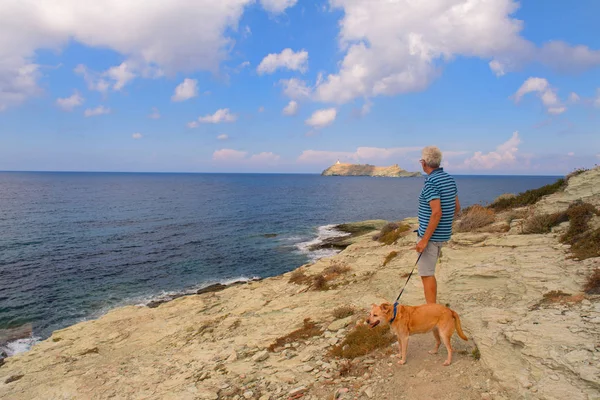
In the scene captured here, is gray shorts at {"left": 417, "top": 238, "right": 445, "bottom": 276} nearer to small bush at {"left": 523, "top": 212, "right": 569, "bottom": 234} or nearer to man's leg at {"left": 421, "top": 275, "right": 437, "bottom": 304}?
man's leg at {"left": 421, "top": 275, "right": 437, "bottom": 304}

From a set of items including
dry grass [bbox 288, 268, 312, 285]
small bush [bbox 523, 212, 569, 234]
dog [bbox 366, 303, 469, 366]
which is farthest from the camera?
dry grass [bbox 288, 268, 312, 285]

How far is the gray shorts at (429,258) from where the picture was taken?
6.31 meters

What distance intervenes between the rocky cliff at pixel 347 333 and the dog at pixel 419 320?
1.85 feet

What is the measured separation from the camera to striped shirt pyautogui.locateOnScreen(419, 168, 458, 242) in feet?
19.8

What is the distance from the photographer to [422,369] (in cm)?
591

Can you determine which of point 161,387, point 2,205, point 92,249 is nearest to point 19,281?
point 92,249

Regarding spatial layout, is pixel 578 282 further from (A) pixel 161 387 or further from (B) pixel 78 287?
(B) pixel 78 287

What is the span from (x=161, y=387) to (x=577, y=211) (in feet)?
49.5

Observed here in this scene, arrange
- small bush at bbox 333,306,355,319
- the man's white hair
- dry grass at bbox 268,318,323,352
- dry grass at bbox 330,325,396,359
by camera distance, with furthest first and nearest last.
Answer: small bush at bbox 333,306,355,319 → dry grass at bbox 268,318,323,352 → dry grass at bbox 330,325,396,359 → the man's white hair

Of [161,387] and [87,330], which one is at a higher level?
[161,387]

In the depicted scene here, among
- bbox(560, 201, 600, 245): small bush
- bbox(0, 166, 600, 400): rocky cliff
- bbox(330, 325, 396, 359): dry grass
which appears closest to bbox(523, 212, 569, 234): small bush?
bbox(0, 166, 600, 400): rocky cliff

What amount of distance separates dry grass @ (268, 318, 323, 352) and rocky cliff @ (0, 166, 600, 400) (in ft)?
0.20

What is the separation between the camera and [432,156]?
616 cm

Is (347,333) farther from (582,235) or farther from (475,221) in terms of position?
(475,221)
